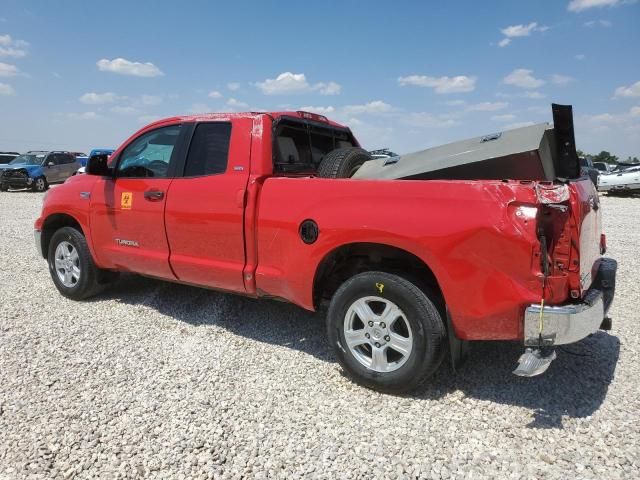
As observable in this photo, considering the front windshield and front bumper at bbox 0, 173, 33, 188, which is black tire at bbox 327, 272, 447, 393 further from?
the front windshield

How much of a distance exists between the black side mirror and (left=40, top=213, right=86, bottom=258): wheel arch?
30.4 inches

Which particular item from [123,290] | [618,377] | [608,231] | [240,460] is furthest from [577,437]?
[608,231]

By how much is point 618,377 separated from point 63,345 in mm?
4261

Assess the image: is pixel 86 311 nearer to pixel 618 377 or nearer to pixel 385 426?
pixel 385 426

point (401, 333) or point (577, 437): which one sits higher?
point (401, 333)

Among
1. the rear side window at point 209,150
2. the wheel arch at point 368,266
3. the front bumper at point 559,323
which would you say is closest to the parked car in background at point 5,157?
the rear side window at point 209,150

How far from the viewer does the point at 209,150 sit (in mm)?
4195

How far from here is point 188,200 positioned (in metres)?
4.13

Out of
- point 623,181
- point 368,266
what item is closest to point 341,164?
point 368,266

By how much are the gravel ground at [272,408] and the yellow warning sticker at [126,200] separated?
3.52ft

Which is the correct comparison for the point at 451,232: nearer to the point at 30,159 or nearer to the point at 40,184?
the point at 40,184

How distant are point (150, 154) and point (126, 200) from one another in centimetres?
49

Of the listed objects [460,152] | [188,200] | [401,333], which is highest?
[460,152]

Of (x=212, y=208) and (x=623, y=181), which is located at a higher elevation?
(x=623, y=181)
